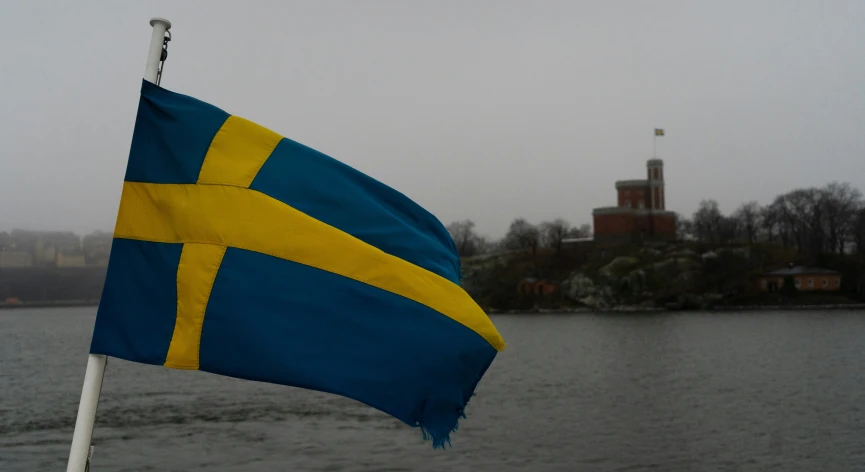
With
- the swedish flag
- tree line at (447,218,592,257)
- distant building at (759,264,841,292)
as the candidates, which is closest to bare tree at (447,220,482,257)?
tree line at (447,218,592,257)

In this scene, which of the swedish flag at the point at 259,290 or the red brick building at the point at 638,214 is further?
the red brick building at the point at 638,214

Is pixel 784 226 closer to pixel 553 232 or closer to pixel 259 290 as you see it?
pixel 553 232

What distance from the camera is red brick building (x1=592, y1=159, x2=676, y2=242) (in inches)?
5369

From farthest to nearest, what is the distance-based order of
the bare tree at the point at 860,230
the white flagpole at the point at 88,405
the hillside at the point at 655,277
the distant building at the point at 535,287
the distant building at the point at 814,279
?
the distant building at the point at 535,287
the bare tree at the point at 860,230
the hillside at the point at 655,277
the distant building at the point at 814,279
the white flagpole at the point at 88,405

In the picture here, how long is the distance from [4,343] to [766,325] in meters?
74.6

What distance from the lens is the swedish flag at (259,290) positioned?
4.07 m

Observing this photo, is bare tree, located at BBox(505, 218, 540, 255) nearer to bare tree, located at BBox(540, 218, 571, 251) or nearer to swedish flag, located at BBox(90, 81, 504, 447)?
bare tree, located at BBox(540, 218, 571, 251)

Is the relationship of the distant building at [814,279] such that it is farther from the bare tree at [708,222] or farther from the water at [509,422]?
the water at [509,422]

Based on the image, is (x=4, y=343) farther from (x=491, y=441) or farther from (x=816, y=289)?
(x=816, y=289)

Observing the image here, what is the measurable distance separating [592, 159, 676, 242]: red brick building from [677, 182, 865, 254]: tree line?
22.7ft

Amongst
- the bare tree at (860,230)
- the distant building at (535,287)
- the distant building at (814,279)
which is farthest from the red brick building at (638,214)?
the bare tree at (860,230)

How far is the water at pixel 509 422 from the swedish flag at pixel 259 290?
1567cm

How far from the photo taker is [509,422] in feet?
85.4

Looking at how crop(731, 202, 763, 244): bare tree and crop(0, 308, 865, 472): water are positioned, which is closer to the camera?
crop(0, 308, 865, 472): water
